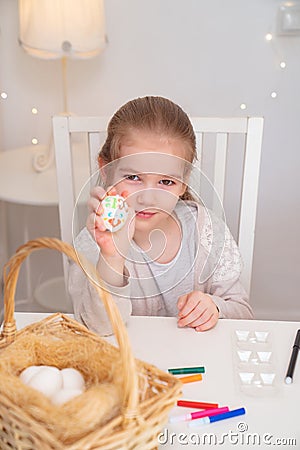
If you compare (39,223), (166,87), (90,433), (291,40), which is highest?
(291,40)

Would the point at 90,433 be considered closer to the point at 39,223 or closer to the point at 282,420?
the point at 282,420

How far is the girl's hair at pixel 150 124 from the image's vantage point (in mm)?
867

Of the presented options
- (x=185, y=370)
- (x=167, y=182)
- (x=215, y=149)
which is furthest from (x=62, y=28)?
(x=185, y=370)

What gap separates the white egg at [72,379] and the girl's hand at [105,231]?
187 millimetres

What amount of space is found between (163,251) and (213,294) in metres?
0.18

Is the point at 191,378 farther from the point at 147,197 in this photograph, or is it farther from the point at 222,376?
the point at 147,197

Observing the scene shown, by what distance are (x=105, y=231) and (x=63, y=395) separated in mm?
238

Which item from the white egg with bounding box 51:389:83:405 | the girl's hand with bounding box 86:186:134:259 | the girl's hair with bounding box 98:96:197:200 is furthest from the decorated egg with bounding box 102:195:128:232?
the white egg with bounding box 51:389:83:405

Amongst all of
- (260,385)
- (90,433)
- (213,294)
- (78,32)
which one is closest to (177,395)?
(90,433)

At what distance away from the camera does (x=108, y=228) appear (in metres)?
0.77

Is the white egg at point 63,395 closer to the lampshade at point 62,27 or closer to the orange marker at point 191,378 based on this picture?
the orange marker at point 191,378

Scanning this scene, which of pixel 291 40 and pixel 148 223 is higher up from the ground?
pixel 291 40

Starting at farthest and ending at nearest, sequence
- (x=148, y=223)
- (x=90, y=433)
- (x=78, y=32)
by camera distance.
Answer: (x=78, y=32) < (x=148, y=223) < (x=90, y=433)

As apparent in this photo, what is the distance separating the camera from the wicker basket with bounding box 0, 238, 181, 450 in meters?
0.54
